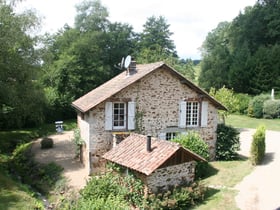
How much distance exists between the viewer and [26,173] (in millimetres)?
20922

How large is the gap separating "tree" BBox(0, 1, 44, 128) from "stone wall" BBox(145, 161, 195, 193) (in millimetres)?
11421

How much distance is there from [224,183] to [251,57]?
111ft

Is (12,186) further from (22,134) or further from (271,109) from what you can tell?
(271,109)

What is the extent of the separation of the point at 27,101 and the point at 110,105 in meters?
6.59

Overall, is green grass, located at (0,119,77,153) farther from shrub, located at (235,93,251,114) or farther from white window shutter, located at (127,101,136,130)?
shrub, located at (235,93,251,114)

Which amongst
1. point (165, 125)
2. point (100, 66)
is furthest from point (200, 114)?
point (100, 66)

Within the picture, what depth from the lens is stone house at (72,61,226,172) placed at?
1938cm

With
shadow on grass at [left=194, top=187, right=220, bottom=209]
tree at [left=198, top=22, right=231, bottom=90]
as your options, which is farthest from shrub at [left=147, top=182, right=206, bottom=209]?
tree at [left=198, top=22, right=231, bottom=90]

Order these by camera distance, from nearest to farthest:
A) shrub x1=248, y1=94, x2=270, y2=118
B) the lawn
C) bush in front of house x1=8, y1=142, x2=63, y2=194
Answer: the lawn < bush in front of house x1=8, y1=142, x2=63, y2=194 < shrub x1=248, y1=94, x2=270, y2=118

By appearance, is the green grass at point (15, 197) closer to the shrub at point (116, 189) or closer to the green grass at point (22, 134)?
the shrub at point (116, 189)

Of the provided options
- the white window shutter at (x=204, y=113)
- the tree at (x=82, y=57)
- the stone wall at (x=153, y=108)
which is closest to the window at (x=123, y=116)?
the stone wall at (x=153, y=108)

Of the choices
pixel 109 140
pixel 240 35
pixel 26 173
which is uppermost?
pixel 240 35

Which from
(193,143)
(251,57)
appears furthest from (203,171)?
(251,57)

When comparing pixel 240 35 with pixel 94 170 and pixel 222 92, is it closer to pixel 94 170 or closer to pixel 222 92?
pixel 222 92
